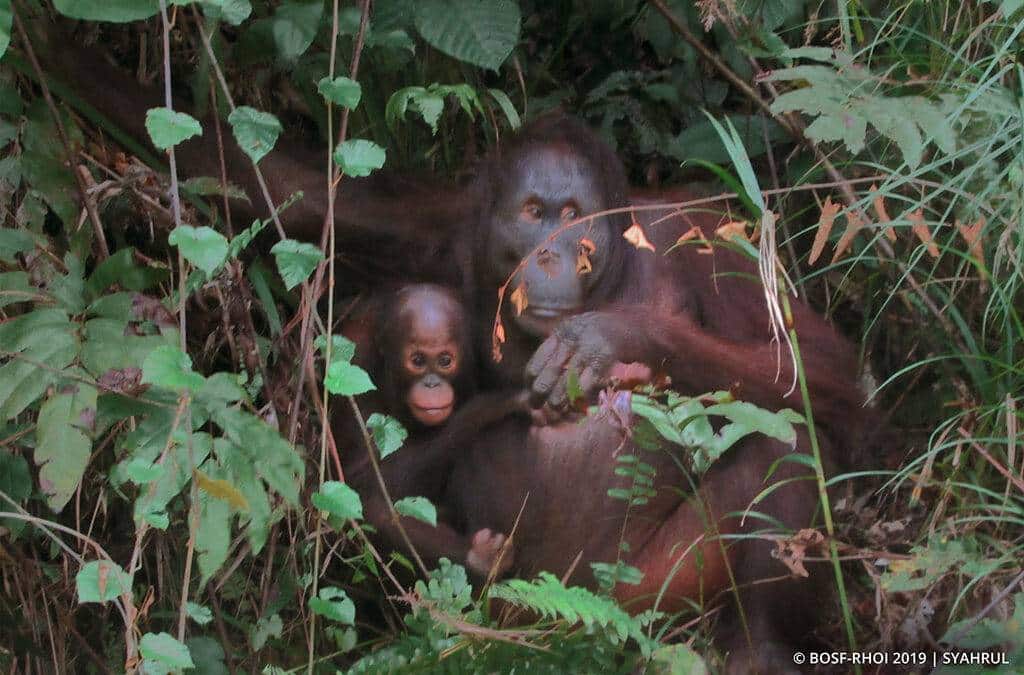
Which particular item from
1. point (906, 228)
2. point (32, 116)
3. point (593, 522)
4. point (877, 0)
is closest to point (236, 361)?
point (32, 116)

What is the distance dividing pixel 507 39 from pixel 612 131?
404 millimetres

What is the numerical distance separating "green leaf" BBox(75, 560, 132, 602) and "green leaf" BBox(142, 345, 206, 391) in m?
0.26

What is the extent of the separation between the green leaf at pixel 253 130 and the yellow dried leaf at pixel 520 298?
0.46 meters

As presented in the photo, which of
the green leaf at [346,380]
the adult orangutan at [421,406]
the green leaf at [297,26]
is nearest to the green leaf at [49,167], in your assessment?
the green leaf at [297,26]

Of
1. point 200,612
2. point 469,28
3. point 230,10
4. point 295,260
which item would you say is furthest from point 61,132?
point 200,612

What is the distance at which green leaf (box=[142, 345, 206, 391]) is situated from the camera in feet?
5.30

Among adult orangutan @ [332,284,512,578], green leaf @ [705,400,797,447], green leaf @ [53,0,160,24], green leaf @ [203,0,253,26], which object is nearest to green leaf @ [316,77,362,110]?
green leaf @ [203,0,253,26]

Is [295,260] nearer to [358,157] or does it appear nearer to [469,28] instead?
[358,157]

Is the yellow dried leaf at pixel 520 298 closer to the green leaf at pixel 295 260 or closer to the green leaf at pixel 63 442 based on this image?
the green leaf at pixel 295 260

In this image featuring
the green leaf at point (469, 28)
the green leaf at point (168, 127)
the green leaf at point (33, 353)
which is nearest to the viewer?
the green leaf at point (168, 127)

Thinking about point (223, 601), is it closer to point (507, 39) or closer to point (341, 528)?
point (341, 528)

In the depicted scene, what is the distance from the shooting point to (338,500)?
5.83 feet

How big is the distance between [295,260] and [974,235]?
1150 millimetres

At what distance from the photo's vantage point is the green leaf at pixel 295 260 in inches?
71.9
